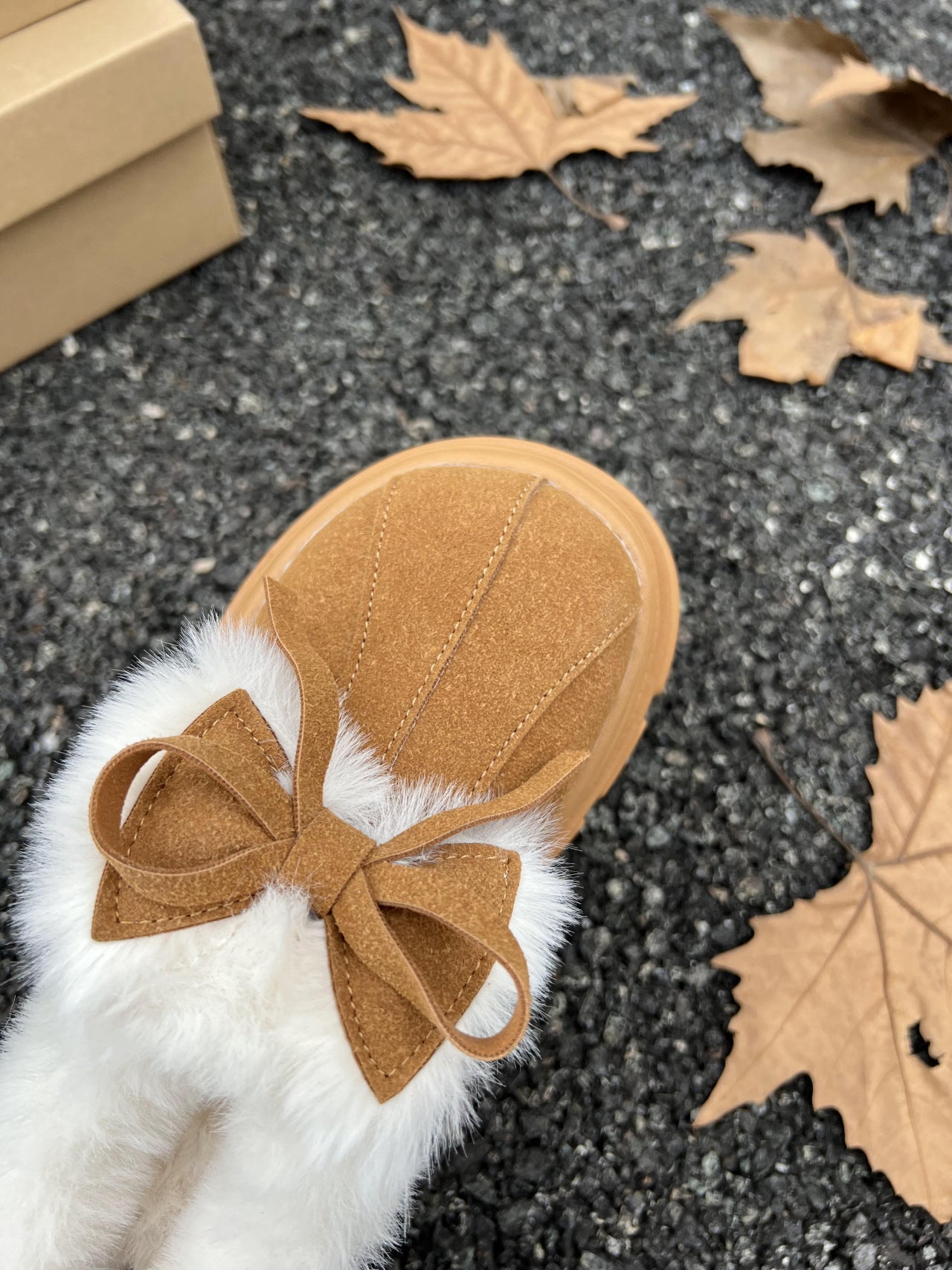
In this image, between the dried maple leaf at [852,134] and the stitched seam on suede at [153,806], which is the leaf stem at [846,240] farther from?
the stitched seam on suede at [153,806]

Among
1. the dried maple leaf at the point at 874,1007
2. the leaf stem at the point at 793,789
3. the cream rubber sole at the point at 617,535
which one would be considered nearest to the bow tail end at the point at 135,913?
the cream rubber sole at the point at 617,535

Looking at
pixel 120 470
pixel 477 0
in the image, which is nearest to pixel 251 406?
pixel 120 470

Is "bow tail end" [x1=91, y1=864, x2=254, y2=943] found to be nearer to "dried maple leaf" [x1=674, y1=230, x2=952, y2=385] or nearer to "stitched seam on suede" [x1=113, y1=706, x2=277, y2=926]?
"stitched seam on suede" [x1=113, y1=706, x2=277, y2=926]

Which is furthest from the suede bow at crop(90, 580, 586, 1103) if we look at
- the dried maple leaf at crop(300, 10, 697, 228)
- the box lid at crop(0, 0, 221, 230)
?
the dried maple leaf at crop(300, 10, 697, 228)

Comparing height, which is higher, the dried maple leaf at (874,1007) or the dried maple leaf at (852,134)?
the dried maple leaf at (852,134)

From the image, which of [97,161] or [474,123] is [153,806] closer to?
[97,161]

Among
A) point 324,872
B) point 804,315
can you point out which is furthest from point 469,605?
point 804,315

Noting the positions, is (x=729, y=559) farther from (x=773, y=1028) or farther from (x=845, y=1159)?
(x=845, y=1159)
